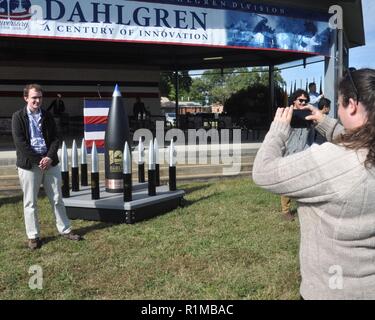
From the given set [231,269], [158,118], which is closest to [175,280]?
[231,269]

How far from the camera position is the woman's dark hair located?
5.82 ft

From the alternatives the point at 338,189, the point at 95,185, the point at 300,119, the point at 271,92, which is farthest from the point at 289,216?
the point at 271,92

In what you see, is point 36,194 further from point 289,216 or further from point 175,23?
point 175,23

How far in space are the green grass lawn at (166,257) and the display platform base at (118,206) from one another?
0.13 metres

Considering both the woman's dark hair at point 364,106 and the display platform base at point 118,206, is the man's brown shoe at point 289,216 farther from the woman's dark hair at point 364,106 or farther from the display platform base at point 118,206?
the woman's dark hair at point 364,106

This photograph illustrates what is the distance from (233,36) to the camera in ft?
41.3

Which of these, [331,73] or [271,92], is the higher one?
[271,92]

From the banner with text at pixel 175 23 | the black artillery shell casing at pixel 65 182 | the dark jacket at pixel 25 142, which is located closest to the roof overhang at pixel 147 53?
the banner with text at pixel 175 23

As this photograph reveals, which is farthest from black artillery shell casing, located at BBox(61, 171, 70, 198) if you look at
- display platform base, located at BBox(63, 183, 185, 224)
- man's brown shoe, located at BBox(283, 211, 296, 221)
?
man's brown shoe, located at BBox(283, 211, 296, 221)

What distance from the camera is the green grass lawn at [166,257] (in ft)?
15.3

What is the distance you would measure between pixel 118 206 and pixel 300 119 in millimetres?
5106

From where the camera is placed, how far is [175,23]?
11891 mm

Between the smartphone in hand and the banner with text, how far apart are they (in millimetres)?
9294
